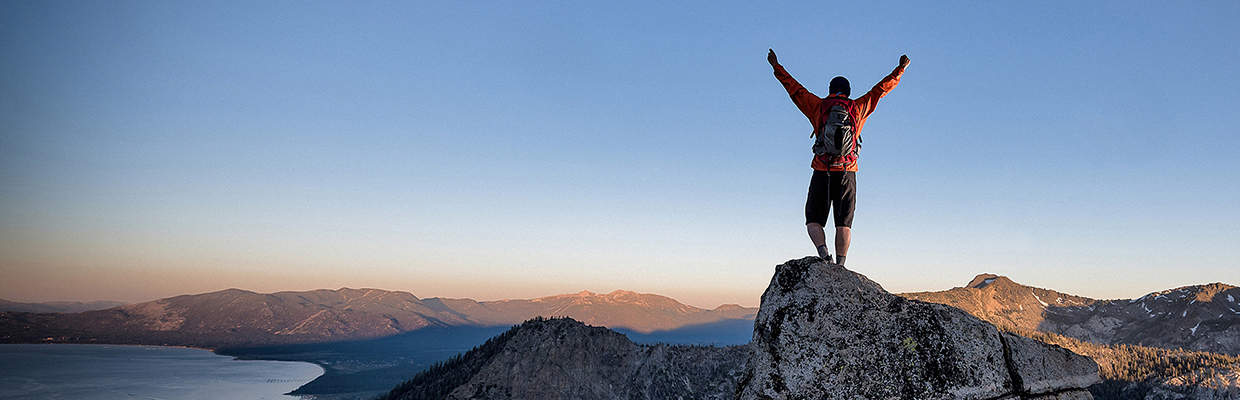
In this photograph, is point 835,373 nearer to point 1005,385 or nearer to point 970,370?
point 970,370

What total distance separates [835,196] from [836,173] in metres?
0.33

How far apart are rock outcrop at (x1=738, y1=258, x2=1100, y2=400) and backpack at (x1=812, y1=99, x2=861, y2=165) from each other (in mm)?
1841

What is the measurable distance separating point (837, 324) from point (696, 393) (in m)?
204

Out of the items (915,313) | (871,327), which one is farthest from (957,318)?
(871,327)

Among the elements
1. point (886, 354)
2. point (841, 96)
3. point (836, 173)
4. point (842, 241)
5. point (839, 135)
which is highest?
point (841, 96)

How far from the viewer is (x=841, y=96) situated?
852 cm

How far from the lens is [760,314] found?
24.6 feet

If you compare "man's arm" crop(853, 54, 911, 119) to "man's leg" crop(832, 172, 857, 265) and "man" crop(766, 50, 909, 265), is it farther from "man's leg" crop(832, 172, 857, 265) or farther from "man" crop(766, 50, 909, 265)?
"man's leg" crop(832, 172, 857, 265)

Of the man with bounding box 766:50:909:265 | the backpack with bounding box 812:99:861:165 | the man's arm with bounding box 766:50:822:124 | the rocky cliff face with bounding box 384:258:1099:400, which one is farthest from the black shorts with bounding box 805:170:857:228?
the rocky cliff face with bounding box 384:258:1099:400

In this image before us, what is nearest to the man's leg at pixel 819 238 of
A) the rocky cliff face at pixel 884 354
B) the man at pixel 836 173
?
the man at pixel 836 173

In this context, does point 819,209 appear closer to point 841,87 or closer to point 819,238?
point 819,238

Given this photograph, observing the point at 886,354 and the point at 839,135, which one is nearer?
the point at 886,354

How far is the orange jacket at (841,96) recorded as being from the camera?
844 centimetres

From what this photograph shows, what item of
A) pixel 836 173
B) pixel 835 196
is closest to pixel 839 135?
pixel 836 173
